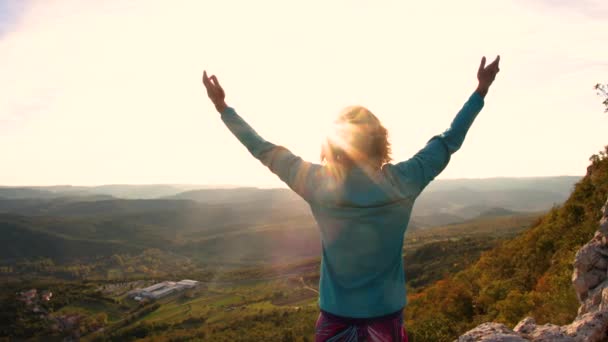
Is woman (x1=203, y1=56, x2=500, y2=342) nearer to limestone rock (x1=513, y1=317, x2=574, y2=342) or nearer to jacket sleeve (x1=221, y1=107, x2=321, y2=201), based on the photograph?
jacket sleeve (x1=221, y1=107, x2=321, y2=201)

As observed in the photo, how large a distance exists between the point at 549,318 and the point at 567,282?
2.27m

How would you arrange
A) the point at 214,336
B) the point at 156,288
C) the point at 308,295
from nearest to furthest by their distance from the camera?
the point at 214,336
the point at 308,295
the point at 156,288

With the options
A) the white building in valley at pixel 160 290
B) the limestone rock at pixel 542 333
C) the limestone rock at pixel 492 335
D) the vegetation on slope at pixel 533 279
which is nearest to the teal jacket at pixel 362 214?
the limestone rock at pixel 492 335

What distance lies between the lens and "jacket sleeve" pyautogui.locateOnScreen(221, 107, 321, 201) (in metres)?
2.72

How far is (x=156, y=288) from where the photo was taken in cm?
14050

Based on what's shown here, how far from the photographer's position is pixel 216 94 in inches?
128

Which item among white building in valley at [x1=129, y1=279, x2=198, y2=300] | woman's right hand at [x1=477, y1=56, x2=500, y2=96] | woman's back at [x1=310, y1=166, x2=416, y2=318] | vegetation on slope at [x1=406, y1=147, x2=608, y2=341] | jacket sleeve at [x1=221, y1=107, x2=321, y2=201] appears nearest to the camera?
woman's back at [x1=310, y1=166, x2=416, y2=318]

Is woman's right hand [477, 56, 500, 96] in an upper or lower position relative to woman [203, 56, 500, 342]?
upper

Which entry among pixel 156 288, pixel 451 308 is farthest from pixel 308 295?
pixel 451 308

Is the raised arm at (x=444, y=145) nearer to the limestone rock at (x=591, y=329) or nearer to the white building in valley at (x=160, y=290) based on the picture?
the limestone rock at (x=591, y=329)

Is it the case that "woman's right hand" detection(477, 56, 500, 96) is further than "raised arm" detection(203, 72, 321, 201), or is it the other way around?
"woman's right hand" detection(477, 56, 500, 96)

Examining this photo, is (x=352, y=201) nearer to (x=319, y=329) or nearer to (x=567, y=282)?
(x=319, y=329)

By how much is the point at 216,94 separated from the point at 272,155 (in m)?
0.83

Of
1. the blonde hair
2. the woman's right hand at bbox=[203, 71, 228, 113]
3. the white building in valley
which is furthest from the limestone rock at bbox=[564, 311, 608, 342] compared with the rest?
A: the white building in valley
